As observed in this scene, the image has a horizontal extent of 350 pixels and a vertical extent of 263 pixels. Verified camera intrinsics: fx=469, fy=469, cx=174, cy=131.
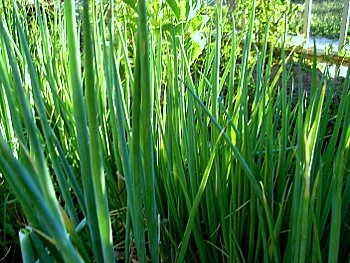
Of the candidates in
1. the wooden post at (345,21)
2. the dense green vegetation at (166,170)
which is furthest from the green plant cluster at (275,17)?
the dense green vegetation at (166,170)

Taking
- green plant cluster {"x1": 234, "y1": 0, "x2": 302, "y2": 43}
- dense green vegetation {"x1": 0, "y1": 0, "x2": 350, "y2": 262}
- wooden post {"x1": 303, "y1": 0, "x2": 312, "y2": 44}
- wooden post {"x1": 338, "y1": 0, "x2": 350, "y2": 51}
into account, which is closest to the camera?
dense green vegetation {"x1": 0, "y1": 0, "x2": 350, "y2": 262}

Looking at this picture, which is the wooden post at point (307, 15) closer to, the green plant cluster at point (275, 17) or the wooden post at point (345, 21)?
the wooden post at point (345, 21)

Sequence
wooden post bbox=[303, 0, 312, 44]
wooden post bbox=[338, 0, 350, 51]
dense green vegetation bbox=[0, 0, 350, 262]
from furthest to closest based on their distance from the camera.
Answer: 1. wooden post bbox=[303, 0, 312, 44]
2. wooden post bbox=[338, 0, 350, 51]
3. dense green vegetation bbox=[0, 0, 350, 262]

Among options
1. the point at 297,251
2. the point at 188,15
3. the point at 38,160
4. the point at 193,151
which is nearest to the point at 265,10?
the point at 188,15

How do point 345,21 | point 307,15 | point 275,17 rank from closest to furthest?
point 275,17 → point 345,21 → point 307,15

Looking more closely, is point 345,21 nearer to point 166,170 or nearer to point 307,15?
point 307,15

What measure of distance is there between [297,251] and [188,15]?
74 cm

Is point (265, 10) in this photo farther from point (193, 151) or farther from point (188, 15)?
point (193, 151)

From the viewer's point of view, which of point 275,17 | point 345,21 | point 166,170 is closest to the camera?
point 166,170

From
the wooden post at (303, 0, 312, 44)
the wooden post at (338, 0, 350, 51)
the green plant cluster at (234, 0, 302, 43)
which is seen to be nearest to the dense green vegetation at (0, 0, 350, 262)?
the green plant cluster at (234, 0, 302, 43)

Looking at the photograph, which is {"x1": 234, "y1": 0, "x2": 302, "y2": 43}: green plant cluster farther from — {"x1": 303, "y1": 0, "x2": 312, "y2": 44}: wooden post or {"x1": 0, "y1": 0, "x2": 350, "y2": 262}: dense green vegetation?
{"x1": 0, "y1": 0, "x2": 350, "y2": 262}: dense green vegetation

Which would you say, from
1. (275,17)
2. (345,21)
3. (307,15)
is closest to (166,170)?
(275,17)

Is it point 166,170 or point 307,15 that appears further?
point 307,15

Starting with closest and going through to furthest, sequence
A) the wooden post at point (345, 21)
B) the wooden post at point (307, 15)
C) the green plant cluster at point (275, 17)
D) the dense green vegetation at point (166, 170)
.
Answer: the dense green vegetation at point (166, 170) → the green plant cluster at point (275, 17) → the wooden post at point (345, 21) → the wooden post at point (307, 15)
